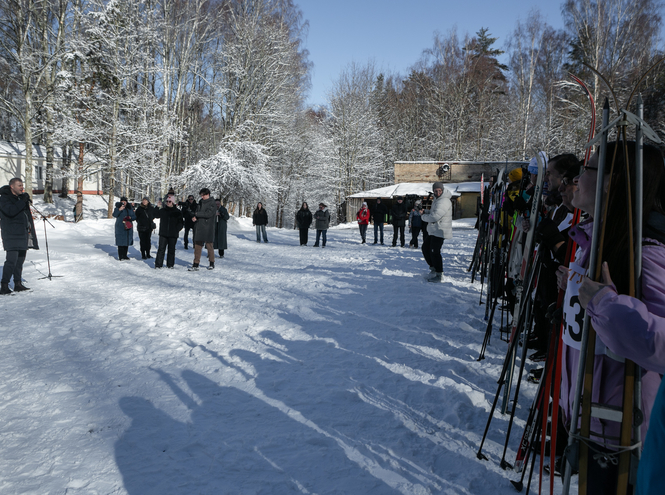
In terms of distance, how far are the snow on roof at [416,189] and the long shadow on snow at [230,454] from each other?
2780 centimetres

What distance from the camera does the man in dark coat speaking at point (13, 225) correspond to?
22.0 feet

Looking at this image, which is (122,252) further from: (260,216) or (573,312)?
(573,312)

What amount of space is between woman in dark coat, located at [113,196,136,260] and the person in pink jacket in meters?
11.1

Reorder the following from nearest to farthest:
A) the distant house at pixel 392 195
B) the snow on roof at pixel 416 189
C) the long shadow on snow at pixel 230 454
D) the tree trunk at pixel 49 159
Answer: the long shadow on snow at pixel 230 454 → the tree trunk at pixel 49 159 → the snow on roof at pixel 416 189 → the distant house at pixel 392 195

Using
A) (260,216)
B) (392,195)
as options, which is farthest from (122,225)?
(392,195)

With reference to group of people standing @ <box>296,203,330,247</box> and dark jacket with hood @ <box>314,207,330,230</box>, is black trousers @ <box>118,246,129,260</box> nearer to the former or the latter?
group of people standing @ <box>296,203,330,247</box>

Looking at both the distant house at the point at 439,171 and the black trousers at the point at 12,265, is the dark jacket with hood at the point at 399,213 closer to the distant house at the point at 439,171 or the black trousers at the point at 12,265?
the black trousers at the point at 12,265

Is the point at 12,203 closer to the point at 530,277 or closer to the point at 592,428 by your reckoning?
the point at 530,277

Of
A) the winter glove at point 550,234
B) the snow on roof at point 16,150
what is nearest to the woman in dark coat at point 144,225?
the winter glove at point 550,234

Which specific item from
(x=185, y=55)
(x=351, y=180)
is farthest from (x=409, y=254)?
(x=351, y=180)

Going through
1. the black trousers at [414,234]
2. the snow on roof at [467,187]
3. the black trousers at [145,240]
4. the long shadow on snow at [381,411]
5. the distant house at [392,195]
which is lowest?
the long shadow on snow at [381,411]

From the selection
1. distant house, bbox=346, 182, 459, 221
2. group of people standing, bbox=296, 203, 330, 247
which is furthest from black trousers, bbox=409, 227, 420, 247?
distant house, bbox=346, 182, 459, 221

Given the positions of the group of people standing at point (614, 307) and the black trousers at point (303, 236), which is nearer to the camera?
the group of people standing at point (614, 307)

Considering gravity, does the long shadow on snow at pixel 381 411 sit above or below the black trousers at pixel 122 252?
below
